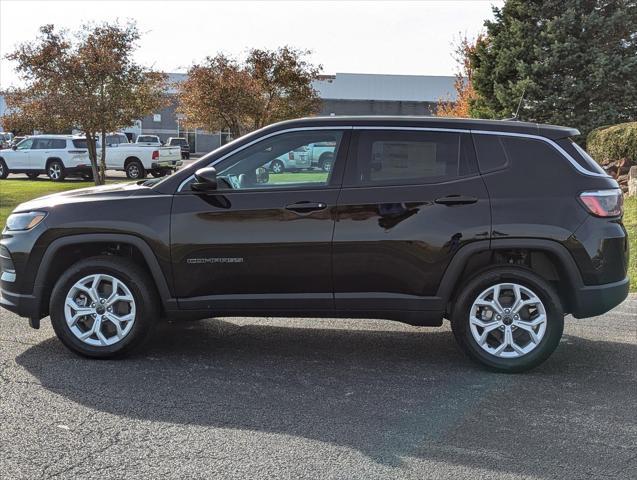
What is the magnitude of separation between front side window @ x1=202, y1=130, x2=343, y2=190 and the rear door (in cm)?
→ 25

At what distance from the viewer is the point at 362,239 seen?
4.95 metres

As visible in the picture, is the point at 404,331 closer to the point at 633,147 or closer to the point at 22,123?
the point at 633,147

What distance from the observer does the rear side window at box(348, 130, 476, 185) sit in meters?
5.05

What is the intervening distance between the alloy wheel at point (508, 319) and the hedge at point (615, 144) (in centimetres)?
1050

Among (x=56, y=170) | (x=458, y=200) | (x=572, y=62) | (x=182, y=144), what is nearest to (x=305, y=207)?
(x=458, y=200)

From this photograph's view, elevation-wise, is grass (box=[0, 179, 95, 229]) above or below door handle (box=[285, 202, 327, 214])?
below

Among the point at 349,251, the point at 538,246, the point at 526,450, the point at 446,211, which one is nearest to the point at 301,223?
the point at 349,251

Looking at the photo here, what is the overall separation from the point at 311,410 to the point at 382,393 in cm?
59

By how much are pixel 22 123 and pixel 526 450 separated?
61.8ft

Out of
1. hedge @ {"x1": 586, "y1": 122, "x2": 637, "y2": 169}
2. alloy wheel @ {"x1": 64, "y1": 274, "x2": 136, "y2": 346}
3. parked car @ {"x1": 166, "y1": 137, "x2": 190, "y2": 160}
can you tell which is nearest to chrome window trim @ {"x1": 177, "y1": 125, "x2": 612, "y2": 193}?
alloy wheel @ {"x1": 64, "y1": 274, "x2": 136, "y2": 346}

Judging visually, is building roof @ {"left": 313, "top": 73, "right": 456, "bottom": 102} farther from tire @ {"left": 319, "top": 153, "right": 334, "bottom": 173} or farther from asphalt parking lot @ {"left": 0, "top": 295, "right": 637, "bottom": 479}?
asphalt parking lot @ {"left": 0, "top": 295, "right": 637, "bottom": 479}

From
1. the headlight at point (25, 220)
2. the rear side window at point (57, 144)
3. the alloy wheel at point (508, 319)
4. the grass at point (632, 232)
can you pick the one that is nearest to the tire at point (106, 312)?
the headlight at point (25, 220)

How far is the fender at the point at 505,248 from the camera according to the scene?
4.88 metres

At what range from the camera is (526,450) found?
12.2 feet
